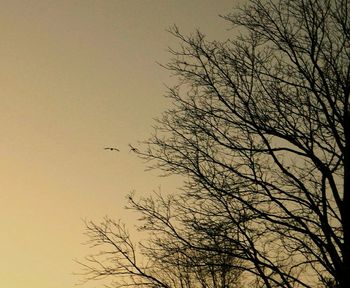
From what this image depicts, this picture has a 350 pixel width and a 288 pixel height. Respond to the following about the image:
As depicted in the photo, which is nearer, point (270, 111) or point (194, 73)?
point (270, 111)

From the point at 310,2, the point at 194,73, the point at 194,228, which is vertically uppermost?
the point at 310,2

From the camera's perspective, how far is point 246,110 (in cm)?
865

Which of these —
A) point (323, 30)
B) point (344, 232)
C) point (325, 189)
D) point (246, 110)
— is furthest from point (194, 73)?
point (344, 232)

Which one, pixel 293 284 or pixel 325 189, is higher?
pixel 325 189

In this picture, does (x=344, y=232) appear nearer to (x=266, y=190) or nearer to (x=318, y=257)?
(x=318, y=257)

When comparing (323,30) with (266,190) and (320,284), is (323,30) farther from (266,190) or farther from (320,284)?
(320,284)

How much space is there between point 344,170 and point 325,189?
39 cm

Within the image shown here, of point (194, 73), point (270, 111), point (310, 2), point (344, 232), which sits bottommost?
point (344, 232)

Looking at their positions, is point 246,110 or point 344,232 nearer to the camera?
point 344,232

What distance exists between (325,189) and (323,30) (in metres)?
2.76

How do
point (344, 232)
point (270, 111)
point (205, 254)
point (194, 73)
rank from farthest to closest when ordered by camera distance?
point (194, 73) → point (270, 111) → point (205, 254) → point (344, 232)

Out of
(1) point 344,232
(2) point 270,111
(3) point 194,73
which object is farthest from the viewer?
(3) point 194,73

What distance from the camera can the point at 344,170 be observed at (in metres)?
7.82

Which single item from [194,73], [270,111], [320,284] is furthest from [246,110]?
[320,284]
